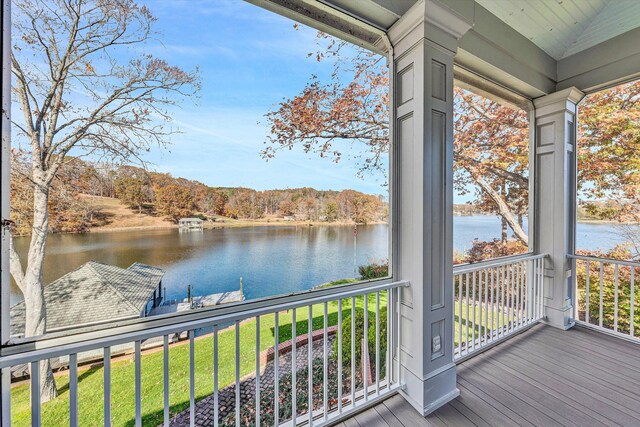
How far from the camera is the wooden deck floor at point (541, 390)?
1718 mm

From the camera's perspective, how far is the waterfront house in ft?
4.38

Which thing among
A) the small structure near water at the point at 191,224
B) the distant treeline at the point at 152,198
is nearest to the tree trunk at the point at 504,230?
the distant treeline at the point at 152,198

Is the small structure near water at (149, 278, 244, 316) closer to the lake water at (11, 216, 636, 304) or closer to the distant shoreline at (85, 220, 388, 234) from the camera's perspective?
the lake water at (11, 216, 636, 304)

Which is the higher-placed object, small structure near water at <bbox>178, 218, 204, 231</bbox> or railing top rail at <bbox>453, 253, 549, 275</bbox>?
small structure near water at <bbox>178, 218, 204, 231</bbox>

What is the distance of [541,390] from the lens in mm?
1974

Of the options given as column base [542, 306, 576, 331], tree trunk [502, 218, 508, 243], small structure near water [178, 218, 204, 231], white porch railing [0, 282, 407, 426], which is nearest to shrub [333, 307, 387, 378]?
Answer: white porch railing [0, 282, 407, 426]

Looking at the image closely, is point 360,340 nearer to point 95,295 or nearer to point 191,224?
point 191,224

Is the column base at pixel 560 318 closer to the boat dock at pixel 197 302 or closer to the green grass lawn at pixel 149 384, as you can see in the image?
the green grass lawn at pixel 149 384

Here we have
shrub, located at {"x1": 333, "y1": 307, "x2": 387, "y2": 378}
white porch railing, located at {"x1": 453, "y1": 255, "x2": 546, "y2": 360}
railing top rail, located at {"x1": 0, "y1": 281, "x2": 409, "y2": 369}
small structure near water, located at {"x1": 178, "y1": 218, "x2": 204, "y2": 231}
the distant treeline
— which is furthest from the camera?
white porch railing, located at {"x1": 453, "y1": 255, "x2": 546, "y2": 360}

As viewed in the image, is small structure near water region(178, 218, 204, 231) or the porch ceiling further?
the porch ceiling

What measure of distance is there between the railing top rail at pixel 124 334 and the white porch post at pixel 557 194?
10.3 feet

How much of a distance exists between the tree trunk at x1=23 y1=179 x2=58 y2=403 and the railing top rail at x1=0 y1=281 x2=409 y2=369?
7 centimetres

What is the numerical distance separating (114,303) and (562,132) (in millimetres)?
4469

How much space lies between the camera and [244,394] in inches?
73.8
